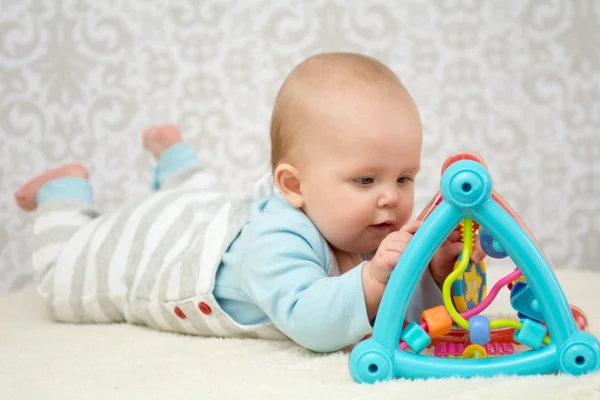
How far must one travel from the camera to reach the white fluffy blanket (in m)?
0.78

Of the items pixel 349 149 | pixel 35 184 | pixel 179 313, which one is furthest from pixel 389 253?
pixel 35 184

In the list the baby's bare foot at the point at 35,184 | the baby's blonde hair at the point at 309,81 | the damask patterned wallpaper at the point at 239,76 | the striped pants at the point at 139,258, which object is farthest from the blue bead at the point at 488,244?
the damask patterned wallpaper at the point at 239,76

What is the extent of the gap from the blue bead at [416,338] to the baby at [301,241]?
0.08m

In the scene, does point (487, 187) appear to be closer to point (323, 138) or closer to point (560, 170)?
point (323, 138)

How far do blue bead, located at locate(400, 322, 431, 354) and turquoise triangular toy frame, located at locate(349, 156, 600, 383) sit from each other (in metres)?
0.01

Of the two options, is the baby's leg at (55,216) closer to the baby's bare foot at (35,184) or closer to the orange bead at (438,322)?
the baby's bare foot at (35,184)

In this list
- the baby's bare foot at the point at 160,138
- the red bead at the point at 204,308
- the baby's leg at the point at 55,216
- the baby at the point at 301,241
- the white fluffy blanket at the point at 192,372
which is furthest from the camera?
the baby's bare foot at the point at 160,138

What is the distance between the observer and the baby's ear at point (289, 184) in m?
1.13

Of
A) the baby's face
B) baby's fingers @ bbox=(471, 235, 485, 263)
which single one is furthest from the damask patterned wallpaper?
baby's fingers @ bbox=(471, 235, 485, 263)

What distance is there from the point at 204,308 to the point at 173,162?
609mm

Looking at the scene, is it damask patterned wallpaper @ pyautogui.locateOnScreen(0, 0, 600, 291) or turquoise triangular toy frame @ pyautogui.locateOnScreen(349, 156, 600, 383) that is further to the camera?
damask patterned wallpaper @ pyautogui.locateOnScreen(0, 0, 600, 291)

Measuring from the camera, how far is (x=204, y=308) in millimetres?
1207

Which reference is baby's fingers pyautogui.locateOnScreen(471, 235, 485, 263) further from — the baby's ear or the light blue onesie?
the baby's ear

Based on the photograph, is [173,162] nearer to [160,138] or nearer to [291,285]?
[160,138]
